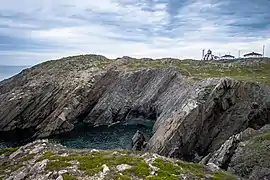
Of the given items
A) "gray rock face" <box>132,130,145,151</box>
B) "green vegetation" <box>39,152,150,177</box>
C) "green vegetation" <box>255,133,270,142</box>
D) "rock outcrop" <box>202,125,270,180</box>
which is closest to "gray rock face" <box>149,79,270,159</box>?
"gray rock face" <box>132,130,145,151</box>

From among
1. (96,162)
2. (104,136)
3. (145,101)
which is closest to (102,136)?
(104,136)

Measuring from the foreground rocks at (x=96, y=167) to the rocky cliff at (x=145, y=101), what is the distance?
87.1 feet

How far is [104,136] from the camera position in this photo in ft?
227

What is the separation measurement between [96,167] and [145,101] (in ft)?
205

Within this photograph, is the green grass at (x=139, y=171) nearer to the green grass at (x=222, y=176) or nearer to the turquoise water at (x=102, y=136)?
the green grass at (x=222, y=176)

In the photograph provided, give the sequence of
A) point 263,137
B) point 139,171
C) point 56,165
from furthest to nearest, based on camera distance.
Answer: point 263,137 → point 56,165 → point 139,171

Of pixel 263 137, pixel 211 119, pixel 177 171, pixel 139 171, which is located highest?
pixel 263 137

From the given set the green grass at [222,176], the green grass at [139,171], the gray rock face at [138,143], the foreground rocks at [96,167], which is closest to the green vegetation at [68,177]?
the foreground rocks at [96,167]

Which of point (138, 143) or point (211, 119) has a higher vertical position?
A: point (211, 119)

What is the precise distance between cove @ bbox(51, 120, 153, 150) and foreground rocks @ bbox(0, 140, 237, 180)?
3538 centimetres

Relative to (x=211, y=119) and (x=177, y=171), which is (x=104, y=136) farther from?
(x=177, y=171)

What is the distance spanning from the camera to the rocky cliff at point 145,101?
171ft

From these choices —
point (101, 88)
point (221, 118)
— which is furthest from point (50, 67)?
point (221, 118)

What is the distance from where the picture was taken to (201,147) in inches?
2020
